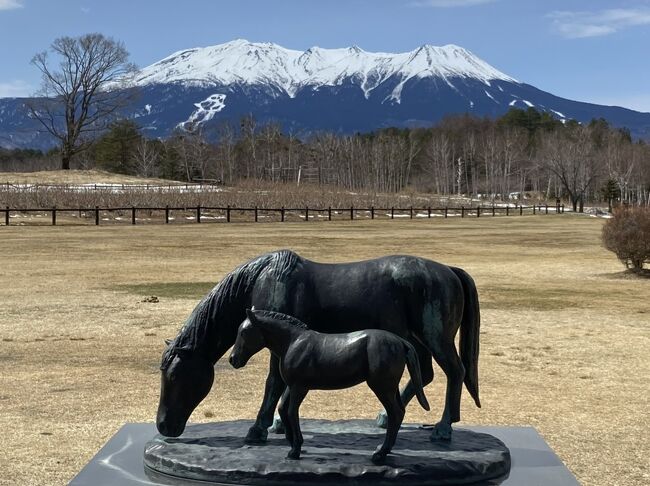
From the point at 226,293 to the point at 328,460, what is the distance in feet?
3.56

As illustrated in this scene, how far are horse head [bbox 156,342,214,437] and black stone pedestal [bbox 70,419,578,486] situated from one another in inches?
10.6

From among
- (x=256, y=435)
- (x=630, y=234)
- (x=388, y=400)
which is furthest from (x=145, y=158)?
(x=388, y=400)

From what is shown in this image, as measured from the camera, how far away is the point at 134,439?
5.86 meters

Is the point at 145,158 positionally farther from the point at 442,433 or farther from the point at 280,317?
the point at 280,317

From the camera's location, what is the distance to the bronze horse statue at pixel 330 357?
15.2 ft

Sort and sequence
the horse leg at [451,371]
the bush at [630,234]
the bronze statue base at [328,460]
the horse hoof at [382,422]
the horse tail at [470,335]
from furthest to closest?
the bush at [630,234] → the horse hoof at [382,422] → the horse tail at [470,335] → the horse leg at [451,371] → the bronze statue base at [328,460]

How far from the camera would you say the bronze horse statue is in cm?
462

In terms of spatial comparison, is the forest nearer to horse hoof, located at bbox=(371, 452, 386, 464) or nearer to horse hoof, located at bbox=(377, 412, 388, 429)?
horse hoof, located at bbox=(377, 412, 388, 429)

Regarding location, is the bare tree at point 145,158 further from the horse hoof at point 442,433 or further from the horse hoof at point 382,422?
the horse hoof at point 442,433

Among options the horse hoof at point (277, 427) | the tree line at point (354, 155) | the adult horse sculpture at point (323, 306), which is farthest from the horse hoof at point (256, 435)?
the tree line at point (354, 155)

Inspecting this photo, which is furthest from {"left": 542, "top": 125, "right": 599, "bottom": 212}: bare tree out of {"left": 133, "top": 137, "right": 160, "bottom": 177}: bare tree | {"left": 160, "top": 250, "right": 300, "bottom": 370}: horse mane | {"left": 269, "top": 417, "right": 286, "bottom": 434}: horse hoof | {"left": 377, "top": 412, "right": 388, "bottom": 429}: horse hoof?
{"left": 160, "top": 250, "right": 300, "bottom": 370}: horse mane

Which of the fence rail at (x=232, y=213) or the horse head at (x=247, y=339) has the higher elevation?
the horse head at (x=247, y=339)

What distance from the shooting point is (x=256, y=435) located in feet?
17.5

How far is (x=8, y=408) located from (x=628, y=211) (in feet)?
60.9
